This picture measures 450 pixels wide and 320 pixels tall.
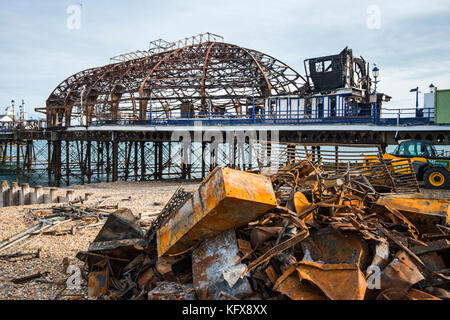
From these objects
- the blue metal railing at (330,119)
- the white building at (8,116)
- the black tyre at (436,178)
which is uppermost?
the white building at (8,116)

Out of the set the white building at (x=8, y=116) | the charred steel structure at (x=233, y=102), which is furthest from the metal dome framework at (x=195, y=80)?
the white building at (x=8, y=116)

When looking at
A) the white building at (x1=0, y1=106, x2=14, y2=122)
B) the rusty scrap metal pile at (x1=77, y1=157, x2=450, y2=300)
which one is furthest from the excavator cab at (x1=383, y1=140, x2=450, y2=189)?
the white building at (x1=0, y1=106, x2=14, y2=122)

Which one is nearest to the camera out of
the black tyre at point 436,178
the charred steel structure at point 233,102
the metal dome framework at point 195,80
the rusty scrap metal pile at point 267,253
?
the rusty scrap metal pile at point 267,253

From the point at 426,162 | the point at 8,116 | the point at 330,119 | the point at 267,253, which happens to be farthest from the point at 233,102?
the point at 8,116

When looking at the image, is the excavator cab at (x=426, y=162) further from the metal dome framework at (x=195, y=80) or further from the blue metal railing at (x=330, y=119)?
the metal dome framework at (x=195, y=80)

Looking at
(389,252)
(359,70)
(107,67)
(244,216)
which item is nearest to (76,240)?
(244,216)

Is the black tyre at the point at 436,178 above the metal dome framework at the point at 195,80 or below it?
below

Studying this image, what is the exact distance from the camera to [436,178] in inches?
647

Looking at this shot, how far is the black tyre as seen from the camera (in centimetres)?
1617

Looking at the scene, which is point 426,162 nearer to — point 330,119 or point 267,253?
point 330,119

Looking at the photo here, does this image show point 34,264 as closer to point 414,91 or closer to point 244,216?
point 244,216

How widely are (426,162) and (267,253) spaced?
635 inches

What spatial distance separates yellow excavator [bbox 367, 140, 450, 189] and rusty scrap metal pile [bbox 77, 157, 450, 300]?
1190 cm

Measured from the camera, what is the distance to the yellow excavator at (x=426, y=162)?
16.3m
